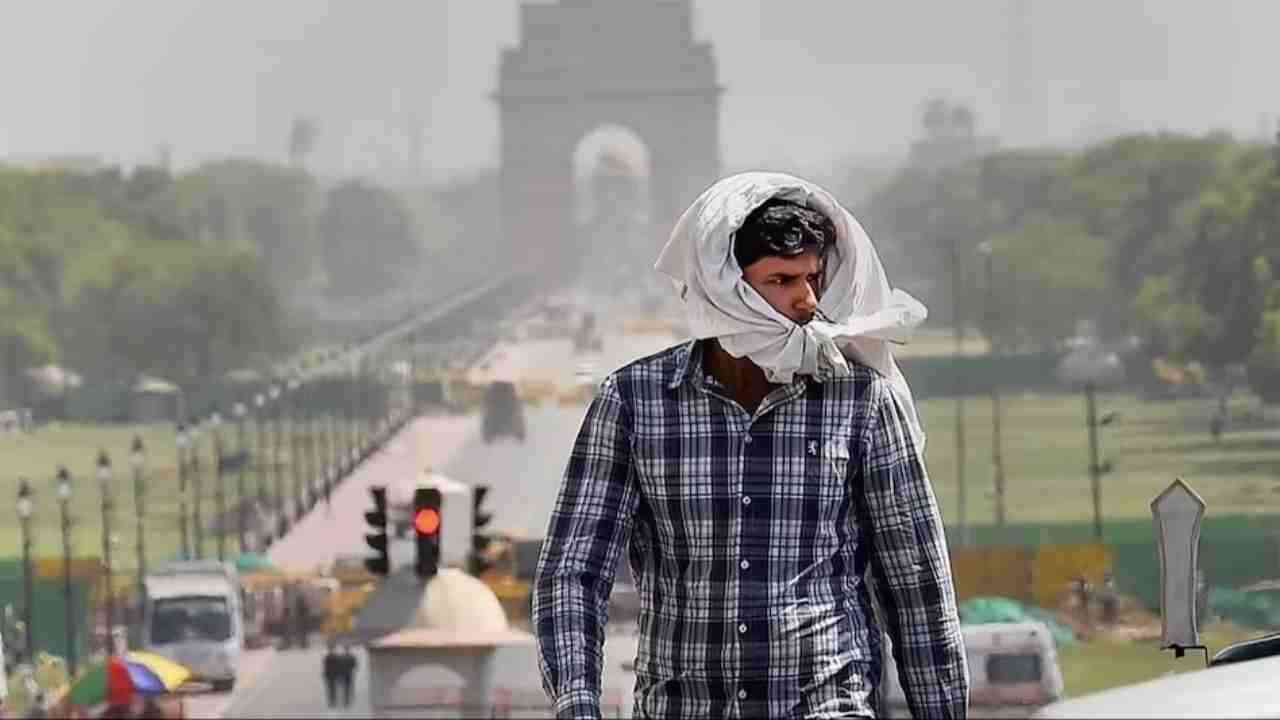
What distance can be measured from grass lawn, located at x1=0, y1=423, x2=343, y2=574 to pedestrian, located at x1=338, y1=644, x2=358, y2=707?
23.1 ft

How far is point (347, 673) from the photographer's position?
5716cm

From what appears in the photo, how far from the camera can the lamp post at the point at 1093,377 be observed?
2547 inches

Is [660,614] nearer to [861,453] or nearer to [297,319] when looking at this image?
[861,453]

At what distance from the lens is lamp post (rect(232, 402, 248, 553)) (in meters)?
64.9

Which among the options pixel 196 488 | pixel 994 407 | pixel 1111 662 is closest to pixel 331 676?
pixel 196 488

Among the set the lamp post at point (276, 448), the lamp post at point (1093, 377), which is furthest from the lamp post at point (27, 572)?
the lamp post at point (1093, 377)

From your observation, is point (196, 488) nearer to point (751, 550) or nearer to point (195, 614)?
point (195, 614)

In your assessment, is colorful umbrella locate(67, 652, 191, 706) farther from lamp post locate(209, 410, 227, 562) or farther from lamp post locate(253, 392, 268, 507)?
lamp post locate(253, 392, 268, 507)

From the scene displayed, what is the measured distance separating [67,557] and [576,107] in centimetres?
1957

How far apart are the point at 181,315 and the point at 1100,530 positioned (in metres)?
18.8

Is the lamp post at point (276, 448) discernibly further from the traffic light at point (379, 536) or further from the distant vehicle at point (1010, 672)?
the traffic light at point (379, 536)

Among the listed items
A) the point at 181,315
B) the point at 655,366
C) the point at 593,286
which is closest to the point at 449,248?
the point at 593,286

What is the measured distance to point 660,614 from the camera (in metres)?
4.29

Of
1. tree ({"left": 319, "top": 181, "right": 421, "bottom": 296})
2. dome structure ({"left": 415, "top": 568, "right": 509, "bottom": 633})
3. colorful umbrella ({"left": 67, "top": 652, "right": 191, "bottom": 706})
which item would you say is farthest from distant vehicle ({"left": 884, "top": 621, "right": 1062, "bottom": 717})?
tree ({"left": 319, "top": 181, "right": 421, "bottom": 296})
